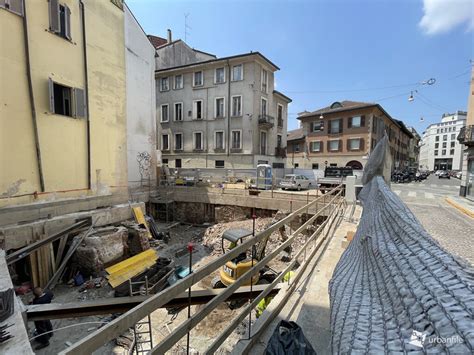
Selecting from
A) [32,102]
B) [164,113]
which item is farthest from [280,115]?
[32,102]

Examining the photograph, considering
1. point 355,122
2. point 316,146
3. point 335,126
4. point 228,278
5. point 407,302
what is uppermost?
point 355,122

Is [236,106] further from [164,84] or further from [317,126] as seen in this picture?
[317,126]

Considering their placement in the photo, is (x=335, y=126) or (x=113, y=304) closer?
(x=113, y=304)

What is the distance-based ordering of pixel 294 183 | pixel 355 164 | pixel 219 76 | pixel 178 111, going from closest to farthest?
pixel 294 183 → pixel 219 76 → pixel 178 111 → pixel 355 164

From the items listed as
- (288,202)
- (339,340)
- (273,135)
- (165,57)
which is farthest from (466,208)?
(165,57)

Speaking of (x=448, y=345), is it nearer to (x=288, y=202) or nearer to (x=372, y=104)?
(x=288, y=202)

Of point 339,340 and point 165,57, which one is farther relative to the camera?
point 165,57

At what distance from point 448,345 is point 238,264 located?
571cm

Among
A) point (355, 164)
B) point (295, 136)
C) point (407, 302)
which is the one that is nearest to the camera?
point (407, 302)

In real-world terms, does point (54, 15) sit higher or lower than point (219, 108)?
lower

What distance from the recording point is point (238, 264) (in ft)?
19.9

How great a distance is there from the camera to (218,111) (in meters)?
23.9

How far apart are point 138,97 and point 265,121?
12483 mm

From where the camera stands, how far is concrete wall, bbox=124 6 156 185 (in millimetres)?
12906
